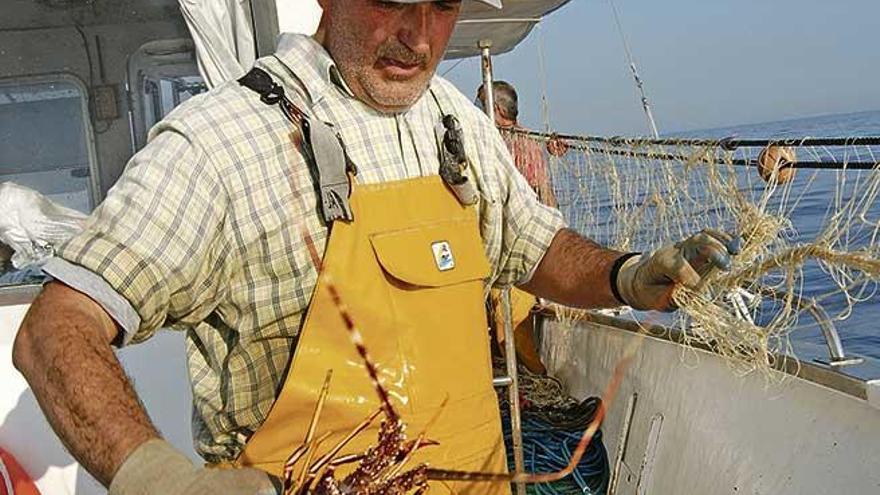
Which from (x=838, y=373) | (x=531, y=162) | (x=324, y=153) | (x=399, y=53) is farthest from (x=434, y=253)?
(x=531, y=162)

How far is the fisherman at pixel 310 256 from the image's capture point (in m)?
1.98

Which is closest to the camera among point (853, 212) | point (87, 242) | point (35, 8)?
point (87, 242)

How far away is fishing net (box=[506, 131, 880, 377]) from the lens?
2.63 meters

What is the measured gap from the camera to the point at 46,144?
3.71 m

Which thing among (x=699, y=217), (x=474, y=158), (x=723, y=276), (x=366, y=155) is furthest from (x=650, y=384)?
(x=366, y=155)

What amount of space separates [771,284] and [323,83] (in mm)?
1774

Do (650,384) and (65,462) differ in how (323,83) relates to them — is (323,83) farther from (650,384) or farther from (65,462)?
(650,384)

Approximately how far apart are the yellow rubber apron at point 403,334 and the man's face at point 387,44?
0.22 metres

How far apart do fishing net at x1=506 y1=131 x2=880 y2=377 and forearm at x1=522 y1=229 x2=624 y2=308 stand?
0.23m

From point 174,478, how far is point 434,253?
36.0 inches

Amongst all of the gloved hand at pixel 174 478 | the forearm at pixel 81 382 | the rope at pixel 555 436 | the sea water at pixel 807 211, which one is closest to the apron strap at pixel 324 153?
the forearm at pixel 81 382

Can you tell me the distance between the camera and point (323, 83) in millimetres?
2348

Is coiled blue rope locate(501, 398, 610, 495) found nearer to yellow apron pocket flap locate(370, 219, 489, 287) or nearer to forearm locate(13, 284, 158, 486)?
yellow apron pocket flap locate(370, 219, 489, 287)

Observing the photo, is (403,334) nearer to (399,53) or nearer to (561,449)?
(399,53)
